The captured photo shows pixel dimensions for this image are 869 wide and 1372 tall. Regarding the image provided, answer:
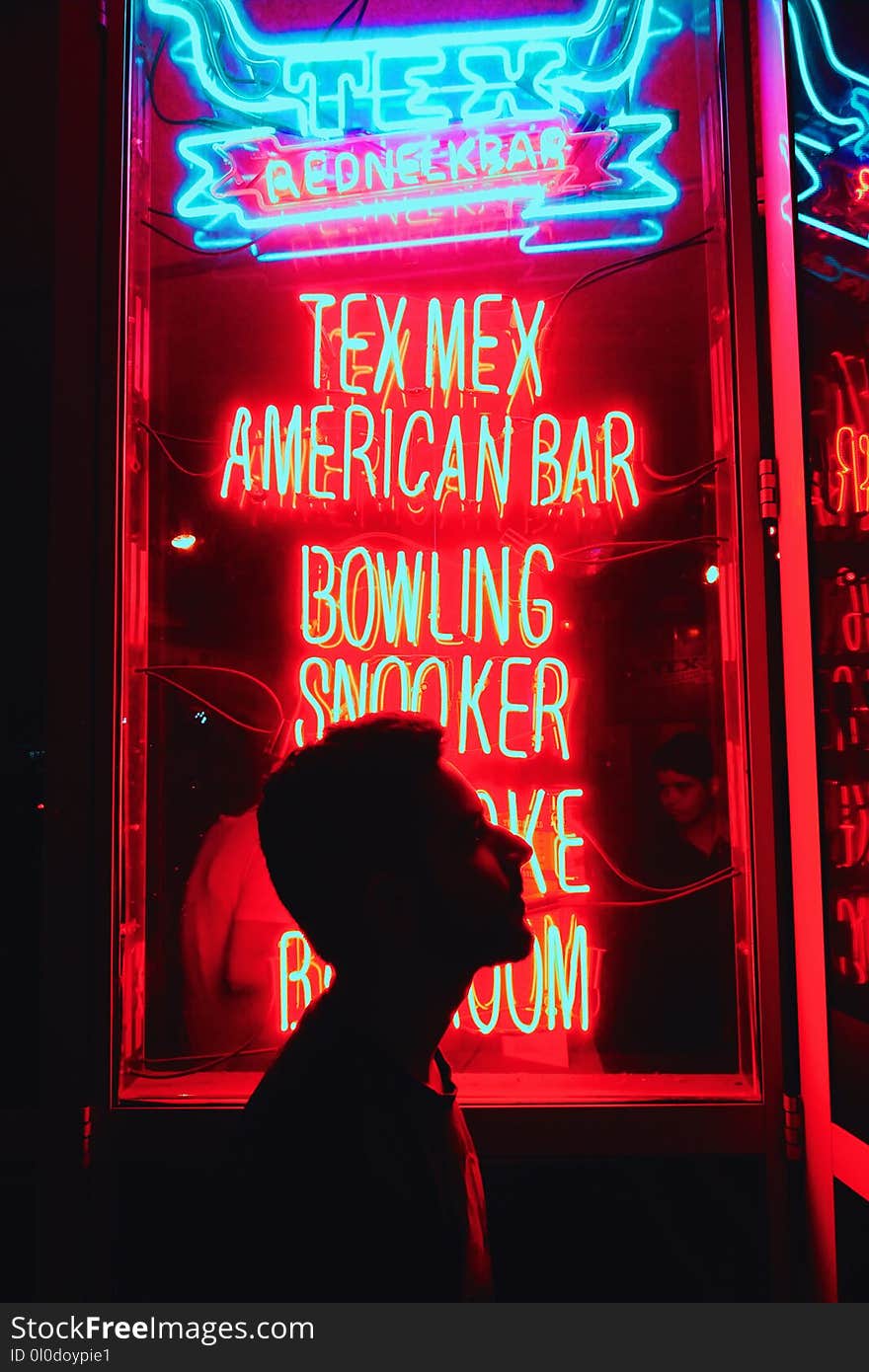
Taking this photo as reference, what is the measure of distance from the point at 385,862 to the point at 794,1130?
66.2 inches

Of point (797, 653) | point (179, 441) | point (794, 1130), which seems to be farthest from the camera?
point (179, 441)

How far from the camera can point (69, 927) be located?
2.45m

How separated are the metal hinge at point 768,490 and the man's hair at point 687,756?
74 cm

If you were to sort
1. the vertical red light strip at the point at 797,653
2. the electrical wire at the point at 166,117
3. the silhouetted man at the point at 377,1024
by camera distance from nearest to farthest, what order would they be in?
the silhouetted man at the point at 377,1024, the vertical red light strip at the point at 797,653, the electrical wire at the point at 166,117

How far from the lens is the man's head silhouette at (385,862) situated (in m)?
1.46

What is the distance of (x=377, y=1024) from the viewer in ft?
4.73

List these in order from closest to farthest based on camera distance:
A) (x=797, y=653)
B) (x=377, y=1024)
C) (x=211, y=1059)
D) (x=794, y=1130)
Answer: (x=377, y=1024), (x=794, y=1130), (x=797, y=653), (x=211, y=1059)

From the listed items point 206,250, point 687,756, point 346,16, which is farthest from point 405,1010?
point 346,16

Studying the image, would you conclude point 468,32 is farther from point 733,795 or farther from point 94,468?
point 733,795

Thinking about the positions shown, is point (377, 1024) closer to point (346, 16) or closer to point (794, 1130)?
point (794, 1130)

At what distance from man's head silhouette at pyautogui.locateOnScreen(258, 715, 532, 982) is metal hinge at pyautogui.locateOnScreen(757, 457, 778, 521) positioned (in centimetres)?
153

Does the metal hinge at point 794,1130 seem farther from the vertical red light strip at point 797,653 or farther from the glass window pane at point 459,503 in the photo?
the glass window pane at point 459,503

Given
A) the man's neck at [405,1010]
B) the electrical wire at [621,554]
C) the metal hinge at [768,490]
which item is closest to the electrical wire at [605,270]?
the electrical wire at [621,554]

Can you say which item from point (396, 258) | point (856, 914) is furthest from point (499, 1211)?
point (396, 258)
